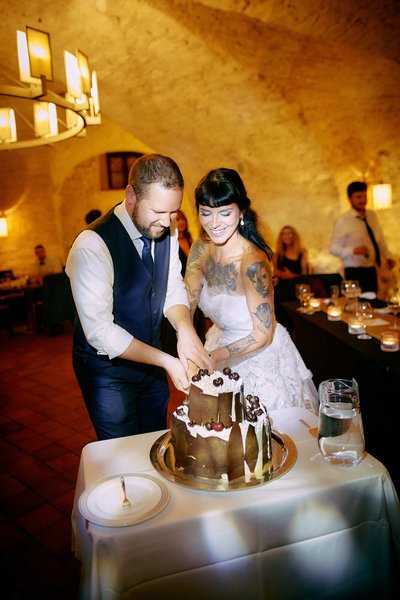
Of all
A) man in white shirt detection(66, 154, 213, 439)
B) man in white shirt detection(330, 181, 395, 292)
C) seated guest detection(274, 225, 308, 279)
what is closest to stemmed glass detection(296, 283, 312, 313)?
man in white shirt detection(330, 181, 395, 292)

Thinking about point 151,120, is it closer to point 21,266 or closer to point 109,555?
point 21,266

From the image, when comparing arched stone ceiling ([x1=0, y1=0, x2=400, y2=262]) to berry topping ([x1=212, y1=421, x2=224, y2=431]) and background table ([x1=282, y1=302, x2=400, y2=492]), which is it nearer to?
background table ([x1=282, y1=302, x2=400, y2=492])

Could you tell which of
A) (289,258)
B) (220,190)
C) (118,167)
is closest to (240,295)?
(220,190)

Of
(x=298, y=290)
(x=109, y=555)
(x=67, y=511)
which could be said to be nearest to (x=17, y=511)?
(x=67, y=511)

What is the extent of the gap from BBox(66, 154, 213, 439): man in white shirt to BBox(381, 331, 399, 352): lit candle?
135 centimetres

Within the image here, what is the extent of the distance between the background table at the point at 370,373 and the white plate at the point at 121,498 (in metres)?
1.59

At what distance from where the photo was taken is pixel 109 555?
107 centimetres

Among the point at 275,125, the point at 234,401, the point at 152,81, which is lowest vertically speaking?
the point at 234,401

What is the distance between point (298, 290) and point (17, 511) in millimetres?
2741

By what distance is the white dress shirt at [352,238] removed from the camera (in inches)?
205

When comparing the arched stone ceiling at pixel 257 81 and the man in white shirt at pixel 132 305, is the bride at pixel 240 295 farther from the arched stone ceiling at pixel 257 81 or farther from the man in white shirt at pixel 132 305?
the arched stone ceiling at pixel 257 81

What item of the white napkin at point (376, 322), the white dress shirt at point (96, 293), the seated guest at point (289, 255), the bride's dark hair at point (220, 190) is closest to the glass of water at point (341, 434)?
the white dress shirt at point (96, 293)

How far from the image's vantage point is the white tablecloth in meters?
1.09

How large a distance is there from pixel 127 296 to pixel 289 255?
172 inches
